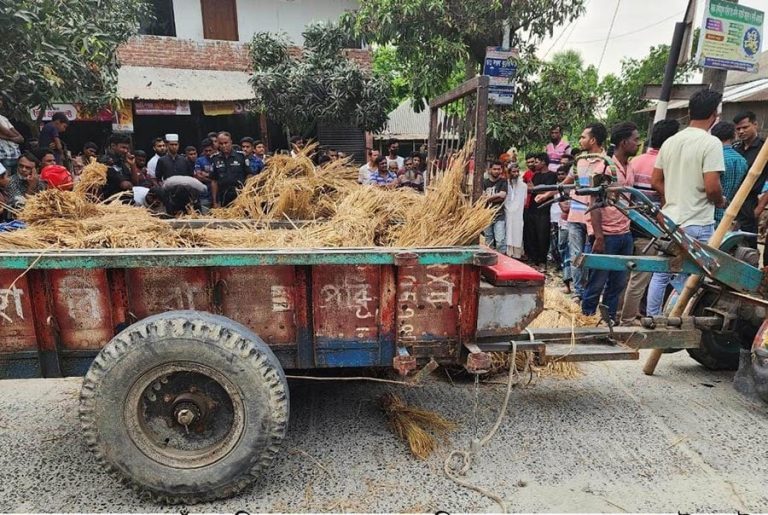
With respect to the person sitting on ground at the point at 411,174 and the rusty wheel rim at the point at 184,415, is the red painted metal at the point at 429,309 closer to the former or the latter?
the rusty wheel rim at the point at 184,415

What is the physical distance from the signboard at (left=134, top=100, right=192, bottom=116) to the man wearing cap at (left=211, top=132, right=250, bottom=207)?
5.58 metres

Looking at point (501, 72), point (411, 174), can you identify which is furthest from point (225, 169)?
point (501, 72)

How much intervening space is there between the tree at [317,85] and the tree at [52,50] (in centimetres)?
369

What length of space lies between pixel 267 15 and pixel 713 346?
13357 millimetres

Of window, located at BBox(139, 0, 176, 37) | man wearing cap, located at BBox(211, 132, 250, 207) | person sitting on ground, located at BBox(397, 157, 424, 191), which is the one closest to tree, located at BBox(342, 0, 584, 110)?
person sitting on ground, located at BBox(397, 157, 424, 191)

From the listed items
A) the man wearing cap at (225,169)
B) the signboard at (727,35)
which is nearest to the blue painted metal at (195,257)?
the man wearing cap at (225,169)

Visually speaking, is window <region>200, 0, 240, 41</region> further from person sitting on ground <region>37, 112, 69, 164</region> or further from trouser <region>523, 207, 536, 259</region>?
trouser <region>523, 207, 536, 259</region>

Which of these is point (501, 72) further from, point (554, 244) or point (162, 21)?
point (162, 21)

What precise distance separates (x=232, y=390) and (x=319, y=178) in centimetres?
219

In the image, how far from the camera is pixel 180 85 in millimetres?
11781

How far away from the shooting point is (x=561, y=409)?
10.7 feet

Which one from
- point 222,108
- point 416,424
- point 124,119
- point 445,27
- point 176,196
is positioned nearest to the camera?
point 416,424

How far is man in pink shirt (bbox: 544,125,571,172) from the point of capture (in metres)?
7.36

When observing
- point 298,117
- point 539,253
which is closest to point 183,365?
point 539,253
